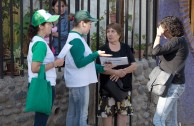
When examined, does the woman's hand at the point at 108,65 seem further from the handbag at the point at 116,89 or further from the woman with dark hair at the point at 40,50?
the woman with dark hair at the point at 40,50

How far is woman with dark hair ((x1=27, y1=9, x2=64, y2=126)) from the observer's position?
4602 mm

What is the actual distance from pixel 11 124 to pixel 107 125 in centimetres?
114

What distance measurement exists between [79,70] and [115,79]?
0.59 metres

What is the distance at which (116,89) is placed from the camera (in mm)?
5539

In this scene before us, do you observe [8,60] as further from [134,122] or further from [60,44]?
[134,122]

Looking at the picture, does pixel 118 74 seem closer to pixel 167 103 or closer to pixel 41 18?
pixel 167 103

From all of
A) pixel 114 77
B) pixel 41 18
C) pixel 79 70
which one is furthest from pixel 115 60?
pixel 41 18

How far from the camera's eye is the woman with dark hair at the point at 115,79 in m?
5.57

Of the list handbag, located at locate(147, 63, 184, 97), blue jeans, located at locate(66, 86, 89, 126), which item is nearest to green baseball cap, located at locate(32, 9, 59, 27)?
blue jeans, located at locate(66, 86, 89, 126)

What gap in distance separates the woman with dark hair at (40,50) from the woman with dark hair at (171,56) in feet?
4.13

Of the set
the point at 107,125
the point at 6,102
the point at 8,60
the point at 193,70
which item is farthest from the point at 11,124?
the point at 193,70

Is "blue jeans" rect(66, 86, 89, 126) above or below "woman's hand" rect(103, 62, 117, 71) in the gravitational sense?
below

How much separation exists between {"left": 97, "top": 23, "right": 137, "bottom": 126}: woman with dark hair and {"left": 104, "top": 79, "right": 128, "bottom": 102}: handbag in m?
0.04

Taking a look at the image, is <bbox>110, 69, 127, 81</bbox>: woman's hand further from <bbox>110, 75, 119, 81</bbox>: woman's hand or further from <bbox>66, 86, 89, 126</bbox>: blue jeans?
<bbox>66, 86, 89, 126</bbox>: blue jeans
